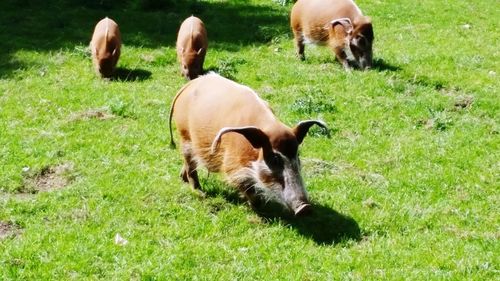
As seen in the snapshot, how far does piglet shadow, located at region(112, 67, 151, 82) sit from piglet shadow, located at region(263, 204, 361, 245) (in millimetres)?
5742

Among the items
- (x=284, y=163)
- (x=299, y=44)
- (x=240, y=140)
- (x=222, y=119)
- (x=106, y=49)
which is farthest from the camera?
(x=299, y=44)

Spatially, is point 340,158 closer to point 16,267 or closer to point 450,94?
point 450,94


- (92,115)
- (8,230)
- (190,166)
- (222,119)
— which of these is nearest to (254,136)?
(222,119)

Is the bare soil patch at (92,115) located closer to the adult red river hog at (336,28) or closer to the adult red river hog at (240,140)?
the adult red river hog at (240,140)

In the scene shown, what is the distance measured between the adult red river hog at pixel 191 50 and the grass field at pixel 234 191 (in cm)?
26

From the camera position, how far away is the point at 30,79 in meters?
11.7

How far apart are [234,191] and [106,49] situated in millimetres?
5413

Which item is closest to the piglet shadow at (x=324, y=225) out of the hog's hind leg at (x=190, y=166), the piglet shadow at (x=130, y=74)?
the hog's hind leg at (x=190, y=166)

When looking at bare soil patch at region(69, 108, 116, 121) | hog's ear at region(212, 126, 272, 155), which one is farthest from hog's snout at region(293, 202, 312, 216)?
bare soil patch at region(69, 108, 116, 121)

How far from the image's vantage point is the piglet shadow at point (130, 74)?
11977 millimetres

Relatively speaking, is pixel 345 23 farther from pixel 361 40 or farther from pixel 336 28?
pixel 361 40

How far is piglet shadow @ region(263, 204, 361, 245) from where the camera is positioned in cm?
655

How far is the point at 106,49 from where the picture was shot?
1191cm

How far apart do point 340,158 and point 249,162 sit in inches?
80.9
